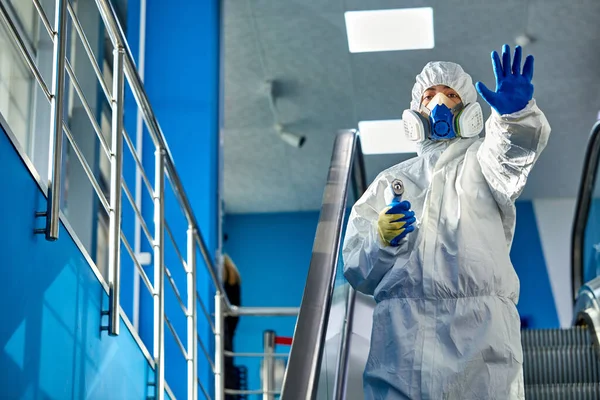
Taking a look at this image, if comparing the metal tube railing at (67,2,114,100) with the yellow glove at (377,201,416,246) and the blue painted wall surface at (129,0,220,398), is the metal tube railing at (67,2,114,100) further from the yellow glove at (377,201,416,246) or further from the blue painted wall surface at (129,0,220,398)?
the blue painted wall surface at (129,0,220,398)

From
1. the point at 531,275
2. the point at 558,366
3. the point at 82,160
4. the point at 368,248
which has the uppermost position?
the point at 531,275

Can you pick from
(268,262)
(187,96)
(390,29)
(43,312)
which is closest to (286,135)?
(390,29)

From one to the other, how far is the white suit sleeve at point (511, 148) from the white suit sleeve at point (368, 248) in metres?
0.34

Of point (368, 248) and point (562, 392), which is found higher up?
point (368, 248)

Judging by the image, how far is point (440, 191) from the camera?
321 centimetres

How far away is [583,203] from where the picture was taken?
20.2 ft

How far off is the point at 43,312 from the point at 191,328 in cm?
159

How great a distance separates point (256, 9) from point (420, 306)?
15.8ft

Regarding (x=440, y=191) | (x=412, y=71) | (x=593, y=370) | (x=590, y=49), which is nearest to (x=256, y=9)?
(x=412, y=71)

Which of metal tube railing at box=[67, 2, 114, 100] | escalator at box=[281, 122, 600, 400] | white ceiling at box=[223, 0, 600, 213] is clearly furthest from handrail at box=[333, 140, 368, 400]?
white ceiling at box=[223, 0, 600, 213]

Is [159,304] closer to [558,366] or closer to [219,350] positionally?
[219,350]

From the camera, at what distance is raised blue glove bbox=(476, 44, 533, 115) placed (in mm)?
2861

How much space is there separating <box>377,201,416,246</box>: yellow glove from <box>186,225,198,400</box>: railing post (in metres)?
1.45

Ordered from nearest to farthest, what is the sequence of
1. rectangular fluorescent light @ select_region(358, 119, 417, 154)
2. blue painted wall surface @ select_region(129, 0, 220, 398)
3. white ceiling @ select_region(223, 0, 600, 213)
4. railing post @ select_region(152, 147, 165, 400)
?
railing post @ select_region(152, 147, 165, 400)
blue painted wall surface @ select_region(129, 0, 220, 398)
white ceiling @ select_region(223, 0, 600, 213)
rectangular fluorescent light @ select_region(358, 119, 417, 154)
